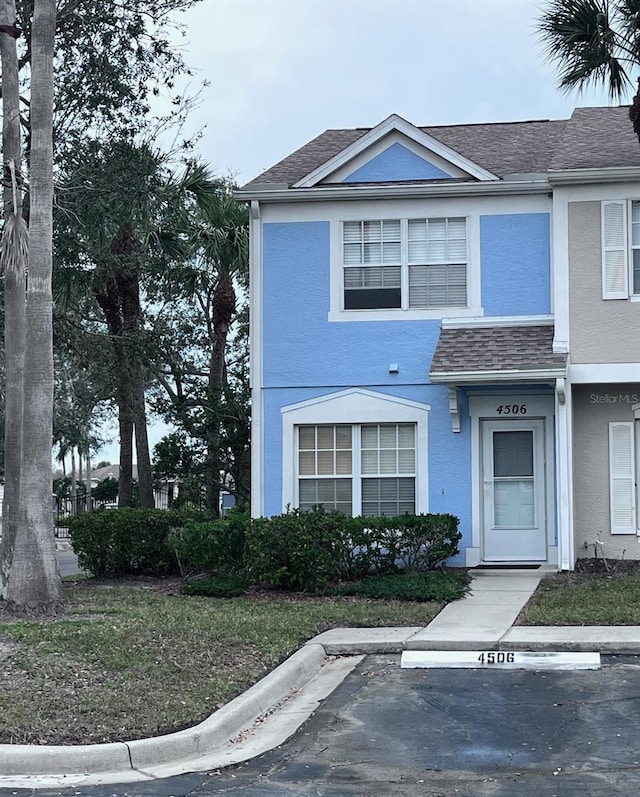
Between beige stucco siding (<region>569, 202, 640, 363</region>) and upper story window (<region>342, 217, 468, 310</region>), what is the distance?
1739mm

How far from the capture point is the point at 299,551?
583 inches

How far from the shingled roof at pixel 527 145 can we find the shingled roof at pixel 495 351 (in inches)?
95.9

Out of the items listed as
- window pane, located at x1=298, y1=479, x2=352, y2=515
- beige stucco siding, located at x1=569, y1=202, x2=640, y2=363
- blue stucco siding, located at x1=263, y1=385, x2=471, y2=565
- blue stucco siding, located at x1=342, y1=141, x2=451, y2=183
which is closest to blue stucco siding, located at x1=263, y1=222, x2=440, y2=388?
blue stucco siding, located at x1=263, y1=385, x2=471, y2=565

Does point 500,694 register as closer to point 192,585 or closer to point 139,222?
point 192,585

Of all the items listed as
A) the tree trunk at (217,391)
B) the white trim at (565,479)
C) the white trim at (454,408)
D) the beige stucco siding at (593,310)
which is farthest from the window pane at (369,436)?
the tree trunk at (217,391)

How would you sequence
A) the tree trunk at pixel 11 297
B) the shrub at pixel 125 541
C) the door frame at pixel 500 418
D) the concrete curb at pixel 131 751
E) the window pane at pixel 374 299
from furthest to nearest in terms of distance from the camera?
the shrub at pixel 125 541, the window pane at pixel 374 299, the door frame at pixel 500 418, the tree trunk at pixel 11 297, the concrete curb at pixel 131 751

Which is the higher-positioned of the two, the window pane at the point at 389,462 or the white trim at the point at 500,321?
the white trim at the point at 500,321

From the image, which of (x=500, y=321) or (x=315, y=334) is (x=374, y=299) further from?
(x=500, y=321)

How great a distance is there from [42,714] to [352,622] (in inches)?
196

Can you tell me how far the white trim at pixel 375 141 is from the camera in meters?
17.3

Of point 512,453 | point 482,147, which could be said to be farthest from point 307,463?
point 482,147

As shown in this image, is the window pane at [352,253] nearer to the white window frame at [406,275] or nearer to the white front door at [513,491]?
the white window frame at [406,275]

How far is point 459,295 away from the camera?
56.7 ft

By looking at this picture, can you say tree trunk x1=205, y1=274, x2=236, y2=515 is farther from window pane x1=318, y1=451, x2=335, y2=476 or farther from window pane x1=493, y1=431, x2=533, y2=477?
window pane x1=493, y1=431, x2=533, y2=477
